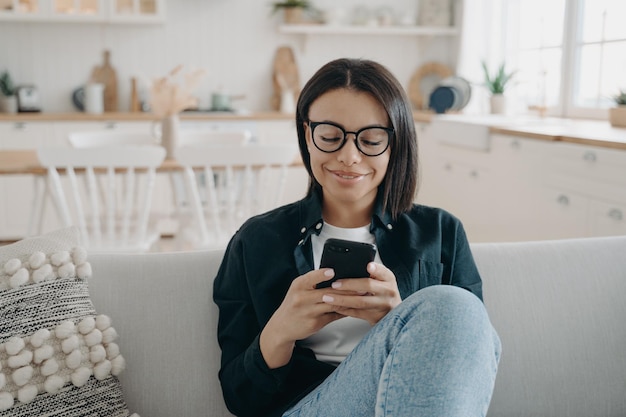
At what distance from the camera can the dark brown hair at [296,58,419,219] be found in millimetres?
1228

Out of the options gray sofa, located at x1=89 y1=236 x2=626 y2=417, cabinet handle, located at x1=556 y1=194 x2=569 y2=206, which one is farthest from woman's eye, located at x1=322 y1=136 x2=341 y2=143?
cabinet handle, located at x1=556 y1=194 x2=569 y2=206

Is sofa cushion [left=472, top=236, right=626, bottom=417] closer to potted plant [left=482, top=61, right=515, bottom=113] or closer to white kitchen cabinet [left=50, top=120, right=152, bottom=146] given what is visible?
potted plant [left=482, top=61, right=515, bottom=113]

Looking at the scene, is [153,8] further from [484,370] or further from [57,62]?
[484,370]

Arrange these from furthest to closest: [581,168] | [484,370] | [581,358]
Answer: [581,168] → [581,358] → [484,370]

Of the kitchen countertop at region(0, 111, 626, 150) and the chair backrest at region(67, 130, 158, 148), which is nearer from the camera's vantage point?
the kitchen countertop at region(0, 111, 626, 150)

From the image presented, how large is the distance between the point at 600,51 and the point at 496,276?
276 centimetres

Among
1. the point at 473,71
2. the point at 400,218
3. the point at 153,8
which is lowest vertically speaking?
the point at 400,218

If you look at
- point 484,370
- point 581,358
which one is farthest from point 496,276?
point 484,370

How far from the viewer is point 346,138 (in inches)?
47.7

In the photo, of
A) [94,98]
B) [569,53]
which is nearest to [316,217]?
[569,53]

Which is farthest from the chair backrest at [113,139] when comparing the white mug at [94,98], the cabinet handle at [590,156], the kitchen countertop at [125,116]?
the cabinet handle at [590,156]

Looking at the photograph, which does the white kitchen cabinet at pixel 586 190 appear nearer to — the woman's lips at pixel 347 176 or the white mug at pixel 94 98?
the woman's lips at pixel 347 176

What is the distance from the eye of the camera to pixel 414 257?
1286 mm

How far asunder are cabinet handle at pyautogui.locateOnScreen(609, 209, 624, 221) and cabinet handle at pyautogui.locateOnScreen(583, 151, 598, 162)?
0.21 meters
